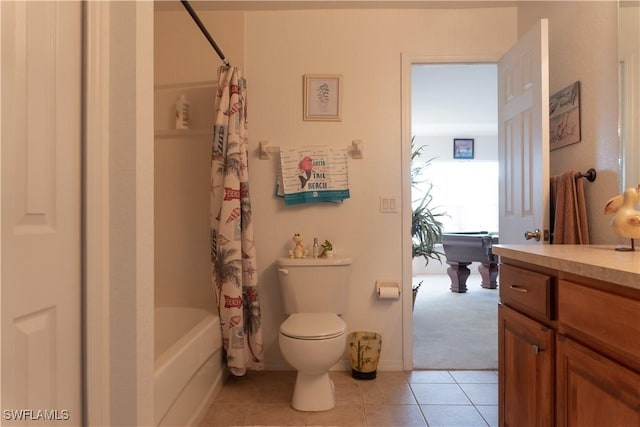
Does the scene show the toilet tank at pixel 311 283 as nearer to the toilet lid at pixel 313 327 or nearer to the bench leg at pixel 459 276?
the toilet lid at pixel 313 327

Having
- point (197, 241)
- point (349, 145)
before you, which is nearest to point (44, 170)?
point (197, 241)

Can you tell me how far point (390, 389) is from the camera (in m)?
2.11

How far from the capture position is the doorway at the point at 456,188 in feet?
9.18

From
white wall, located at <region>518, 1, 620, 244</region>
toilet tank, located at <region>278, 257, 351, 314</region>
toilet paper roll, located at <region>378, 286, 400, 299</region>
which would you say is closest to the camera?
white wall, located at <region>518, 1, 620, 244</region>

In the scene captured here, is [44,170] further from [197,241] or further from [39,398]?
[197,241]

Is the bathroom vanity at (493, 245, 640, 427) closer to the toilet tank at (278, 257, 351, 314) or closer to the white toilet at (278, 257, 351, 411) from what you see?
the white toilet at (278, 257, 351, 411)

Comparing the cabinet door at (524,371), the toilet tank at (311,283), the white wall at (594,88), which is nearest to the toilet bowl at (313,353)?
the toilet tank at (311,283)

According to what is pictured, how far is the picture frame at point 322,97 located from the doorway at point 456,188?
1.90ft

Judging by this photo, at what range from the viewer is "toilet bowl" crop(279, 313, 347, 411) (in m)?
1.78

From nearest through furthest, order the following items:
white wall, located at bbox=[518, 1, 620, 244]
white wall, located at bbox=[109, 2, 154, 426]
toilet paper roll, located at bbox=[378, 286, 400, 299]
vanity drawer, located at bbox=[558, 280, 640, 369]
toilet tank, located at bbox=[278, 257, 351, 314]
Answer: vanity drawer, located at bbox=[558, 280, 640, 369], white wall, located at bbox=[109, 2, 154, 426], white wall, located at bbox=[518, 1, 620, 244], toilet tank, located at bbox=[278, 257, 351, 314], toilet paper roll, located at bbox=[378, 286, 400, 299]

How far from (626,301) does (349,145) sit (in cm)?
182

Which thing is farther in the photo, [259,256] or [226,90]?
[259,256]

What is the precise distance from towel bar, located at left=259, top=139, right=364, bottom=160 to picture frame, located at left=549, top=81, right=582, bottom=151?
43.8 inches

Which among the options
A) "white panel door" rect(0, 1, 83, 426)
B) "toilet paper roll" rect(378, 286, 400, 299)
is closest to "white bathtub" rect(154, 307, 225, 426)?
"white panel door" rect(0, 1, 83, 426)
